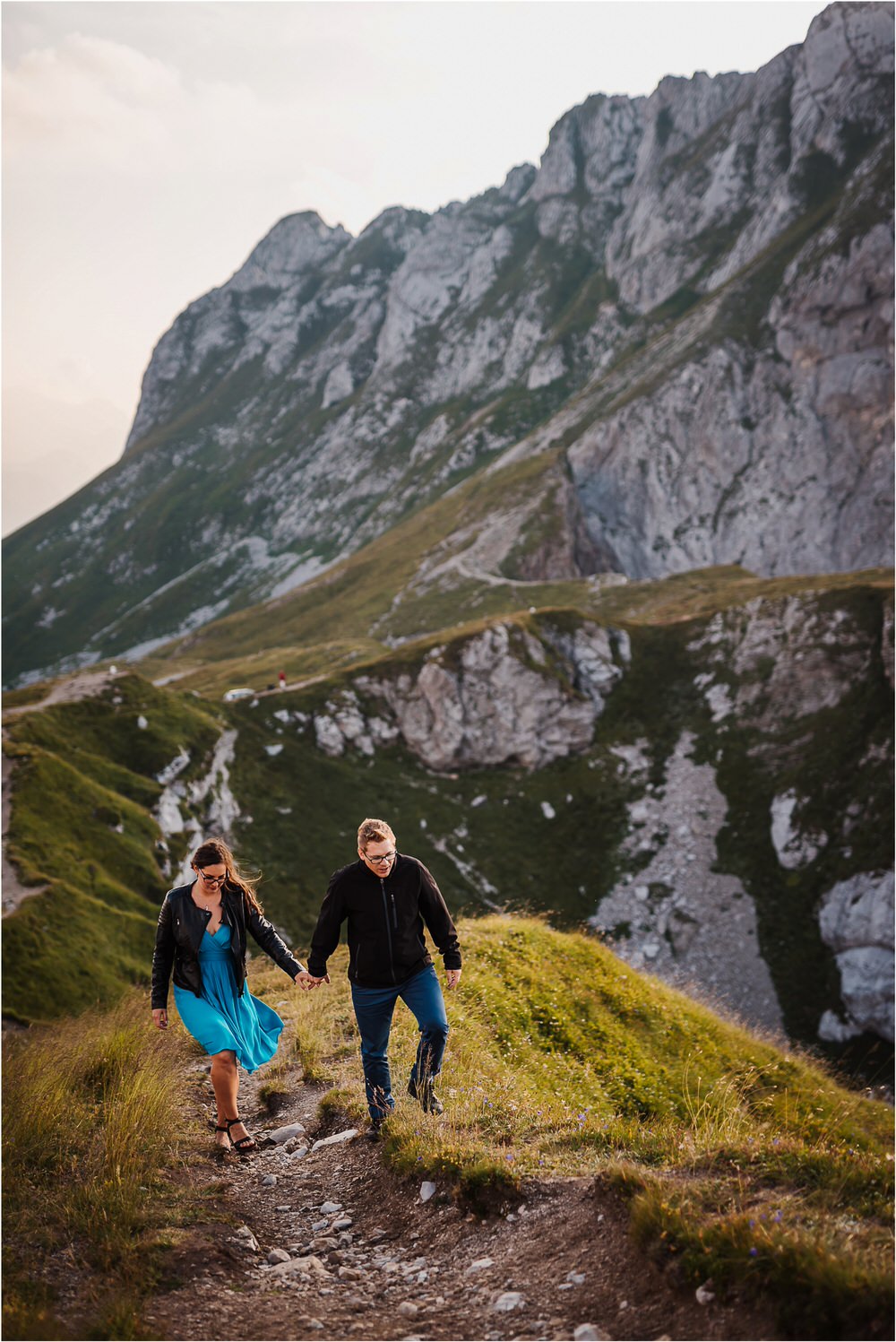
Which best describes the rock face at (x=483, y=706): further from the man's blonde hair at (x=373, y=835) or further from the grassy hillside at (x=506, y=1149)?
the man's blonde hair at (x=373, y=835)

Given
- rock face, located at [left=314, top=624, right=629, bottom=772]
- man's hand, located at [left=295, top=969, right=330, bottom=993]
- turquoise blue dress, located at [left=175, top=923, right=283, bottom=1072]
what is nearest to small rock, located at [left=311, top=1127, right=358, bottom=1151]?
turquoise blue dress, located at [left=175, top=923, right=283, bottom=1072]

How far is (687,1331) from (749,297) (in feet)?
638

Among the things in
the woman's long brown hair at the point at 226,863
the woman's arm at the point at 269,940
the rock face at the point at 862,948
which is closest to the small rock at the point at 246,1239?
the woman's arm at the point at 269,940

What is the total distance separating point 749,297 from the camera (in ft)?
543

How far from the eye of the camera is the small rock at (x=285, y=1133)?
400 inches

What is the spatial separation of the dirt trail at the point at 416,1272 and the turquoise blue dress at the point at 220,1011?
1387 millimetres

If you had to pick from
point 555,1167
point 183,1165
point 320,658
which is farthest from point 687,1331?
point 320,658

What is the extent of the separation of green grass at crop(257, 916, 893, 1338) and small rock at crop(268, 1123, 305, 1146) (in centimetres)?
63

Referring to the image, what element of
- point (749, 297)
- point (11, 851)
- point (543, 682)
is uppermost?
point (749, 297)

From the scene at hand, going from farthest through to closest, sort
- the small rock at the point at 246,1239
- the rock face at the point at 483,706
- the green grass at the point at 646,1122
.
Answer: the rock face at the point at 483,706, the small rock at the point at 246,1239, the green grass at the point at 646,1122

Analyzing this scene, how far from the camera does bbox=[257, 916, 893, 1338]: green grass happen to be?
5461 millimetres

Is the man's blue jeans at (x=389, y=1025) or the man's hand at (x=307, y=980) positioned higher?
the man's hand at (x=307, y=980)

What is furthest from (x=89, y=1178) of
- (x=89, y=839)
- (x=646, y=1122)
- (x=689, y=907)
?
(x=689, y=907)

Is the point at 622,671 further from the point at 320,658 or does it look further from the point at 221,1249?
the point at 221,1249
